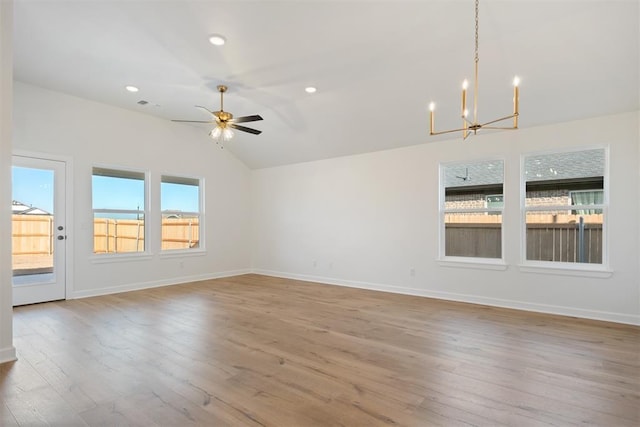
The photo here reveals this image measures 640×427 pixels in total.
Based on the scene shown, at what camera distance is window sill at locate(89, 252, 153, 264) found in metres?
5.69

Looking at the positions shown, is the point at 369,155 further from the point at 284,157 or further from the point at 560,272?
the point at 560,272

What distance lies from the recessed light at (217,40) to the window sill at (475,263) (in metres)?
4.45

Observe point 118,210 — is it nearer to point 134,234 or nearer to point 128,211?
point 128,211

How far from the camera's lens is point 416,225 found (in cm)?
576

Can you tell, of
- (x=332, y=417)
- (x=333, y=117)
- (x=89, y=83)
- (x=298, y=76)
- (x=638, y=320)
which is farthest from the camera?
(x=333, y=117)

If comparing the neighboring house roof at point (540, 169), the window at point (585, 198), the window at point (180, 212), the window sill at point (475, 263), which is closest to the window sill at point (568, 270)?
the window sill at point (475, 263)

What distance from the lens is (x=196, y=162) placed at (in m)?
7.11

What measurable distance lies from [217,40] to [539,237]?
5.01 meters

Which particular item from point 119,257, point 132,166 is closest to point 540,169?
point 132,166

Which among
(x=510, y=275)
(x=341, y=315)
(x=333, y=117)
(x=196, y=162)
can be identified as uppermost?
(x=333, y=117)

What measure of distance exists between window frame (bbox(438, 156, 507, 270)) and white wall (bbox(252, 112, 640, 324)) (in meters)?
0.07

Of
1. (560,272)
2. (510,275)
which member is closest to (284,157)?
(510,275)

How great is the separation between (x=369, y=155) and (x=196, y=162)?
364 cm

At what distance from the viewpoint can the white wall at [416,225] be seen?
421 centimetres
